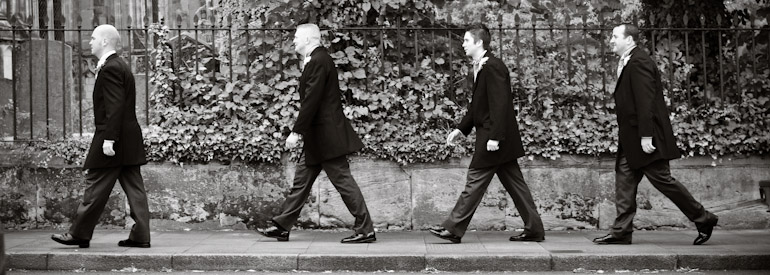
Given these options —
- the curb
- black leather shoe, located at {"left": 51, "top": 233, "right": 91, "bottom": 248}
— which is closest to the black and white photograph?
black leather shoe, located at {"left": 51, "top": 233, "right": 91, "bottom": 248}

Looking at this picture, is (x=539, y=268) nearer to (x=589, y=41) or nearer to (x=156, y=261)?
(x=156, y=261)

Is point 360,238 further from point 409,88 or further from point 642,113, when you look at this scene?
point 642,113

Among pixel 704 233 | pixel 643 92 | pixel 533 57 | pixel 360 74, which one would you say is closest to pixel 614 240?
pixel 704 233

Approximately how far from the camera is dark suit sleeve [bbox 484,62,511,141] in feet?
27.5

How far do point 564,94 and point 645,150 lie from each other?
2261 mm

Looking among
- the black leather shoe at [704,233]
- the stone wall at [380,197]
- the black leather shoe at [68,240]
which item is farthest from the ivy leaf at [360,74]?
the black leather shoe at [704,233]

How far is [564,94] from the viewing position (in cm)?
1039

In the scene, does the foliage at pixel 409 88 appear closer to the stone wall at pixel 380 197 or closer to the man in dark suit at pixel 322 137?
the stone wall at pixel 380 197

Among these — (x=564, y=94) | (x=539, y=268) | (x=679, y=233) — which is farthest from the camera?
(x=564, y=94)

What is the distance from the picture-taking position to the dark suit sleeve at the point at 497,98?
8.38m

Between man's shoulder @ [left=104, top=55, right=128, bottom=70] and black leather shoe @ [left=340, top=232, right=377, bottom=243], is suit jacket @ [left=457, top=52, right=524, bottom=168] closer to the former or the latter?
black leather shoe @ [left=340, top=232, right=377, bottom=243]

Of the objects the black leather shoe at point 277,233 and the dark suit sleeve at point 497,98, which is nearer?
the dark suit sleeve at point 497,98

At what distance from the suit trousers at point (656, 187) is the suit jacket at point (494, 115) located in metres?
0.90

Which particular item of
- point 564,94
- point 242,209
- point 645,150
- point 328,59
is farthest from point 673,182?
point 242,209
